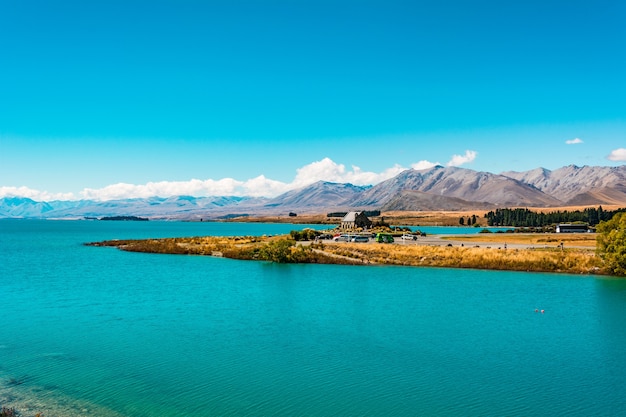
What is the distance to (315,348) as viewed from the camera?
26.5 meters

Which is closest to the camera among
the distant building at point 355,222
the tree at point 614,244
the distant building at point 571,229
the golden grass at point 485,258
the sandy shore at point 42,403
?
the sandy shore at point 42,403

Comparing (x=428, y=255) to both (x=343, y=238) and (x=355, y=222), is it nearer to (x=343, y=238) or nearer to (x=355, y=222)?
(x=343, y=238)

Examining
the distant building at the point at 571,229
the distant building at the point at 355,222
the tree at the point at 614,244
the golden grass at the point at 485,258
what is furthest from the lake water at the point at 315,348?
the distant building at the point at 355,222

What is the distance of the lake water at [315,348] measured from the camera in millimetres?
19422

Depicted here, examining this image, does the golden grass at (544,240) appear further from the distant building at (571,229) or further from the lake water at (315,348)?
the lake water at (315,348)

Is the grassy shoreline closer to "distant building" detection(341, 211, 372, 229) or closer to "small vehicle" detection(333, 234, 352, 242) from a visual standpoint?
"small vehicle" detection(333, 234, 352, 242)

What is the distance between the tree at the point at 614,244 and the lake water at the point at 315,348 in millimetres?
2891

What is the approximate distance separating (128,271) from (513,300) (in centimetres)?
4327

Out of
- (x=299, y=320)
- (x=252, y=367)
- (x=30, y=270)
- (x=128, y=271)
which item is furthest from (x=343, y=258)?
(x=252, y=367)

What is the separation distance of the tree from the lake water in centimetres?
289

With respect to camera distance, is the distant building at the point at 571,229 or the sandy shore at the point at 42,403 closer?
the sandy shore at the point at 42,403

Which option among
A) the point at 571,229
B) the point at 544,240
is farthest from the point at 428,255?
the point at 571,229

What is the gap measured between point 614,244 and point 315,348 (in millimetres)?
41825

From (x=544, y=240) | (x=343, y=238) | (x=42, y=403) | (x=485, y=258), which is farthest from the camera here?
(x=343, y=238)
